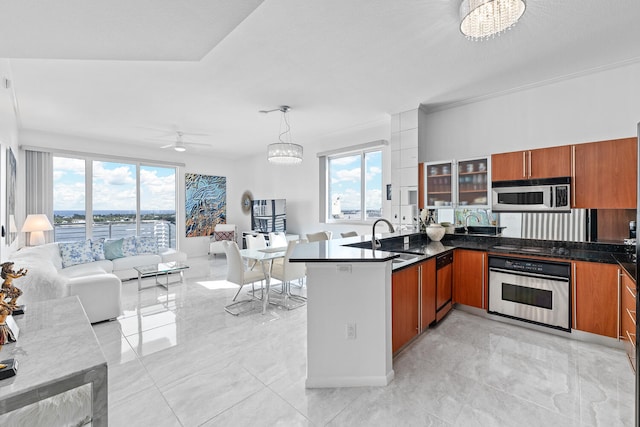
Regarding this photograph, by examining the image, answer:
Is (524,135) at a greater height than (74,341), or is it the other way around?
(524,135)

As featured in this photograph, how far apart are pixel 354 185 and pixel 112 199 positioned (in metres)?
5.33

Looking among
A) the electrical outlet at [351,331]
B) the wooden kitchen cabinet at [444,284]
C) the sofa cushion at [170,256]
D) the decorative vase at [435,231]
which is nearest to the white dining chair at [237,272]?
the electrical outlet at [351,331]

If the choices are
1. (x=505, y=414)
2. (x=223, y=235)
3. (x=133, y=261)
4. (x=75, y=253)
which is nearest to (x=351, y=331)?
(x=505, y=414)

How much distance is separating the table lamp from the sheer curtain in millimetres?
763

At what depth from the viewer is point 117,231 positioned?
643cm

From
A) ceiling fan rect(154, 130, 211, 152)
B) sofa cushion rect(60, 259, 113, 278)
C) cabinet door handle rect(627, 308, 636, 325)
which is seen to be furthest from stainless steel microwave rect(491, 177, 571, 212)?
sofa cushion rect(60, 259, 113, 278)

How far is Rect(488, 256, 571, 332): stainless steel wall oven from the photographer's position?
2816 mm

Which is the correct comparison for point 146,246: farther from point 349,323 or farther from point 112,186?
point 349,323

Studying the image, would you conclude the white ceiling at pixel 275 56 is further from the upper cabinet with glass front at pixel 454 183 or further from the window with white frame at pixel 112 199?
the window with white frame at pixel 112 199

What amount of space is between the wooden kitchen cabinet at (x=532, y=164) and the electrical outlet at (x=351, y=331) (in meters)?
2.60

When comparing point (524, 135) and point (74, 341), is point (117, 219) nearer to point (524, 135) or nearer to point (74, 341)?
point (74, 341)

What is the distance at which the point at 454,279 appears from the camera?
3516 mm

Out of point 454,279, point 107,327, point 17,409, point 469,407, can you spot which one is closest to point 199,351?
point 107,327

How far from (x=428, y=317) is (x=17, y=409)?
2.90 meters
